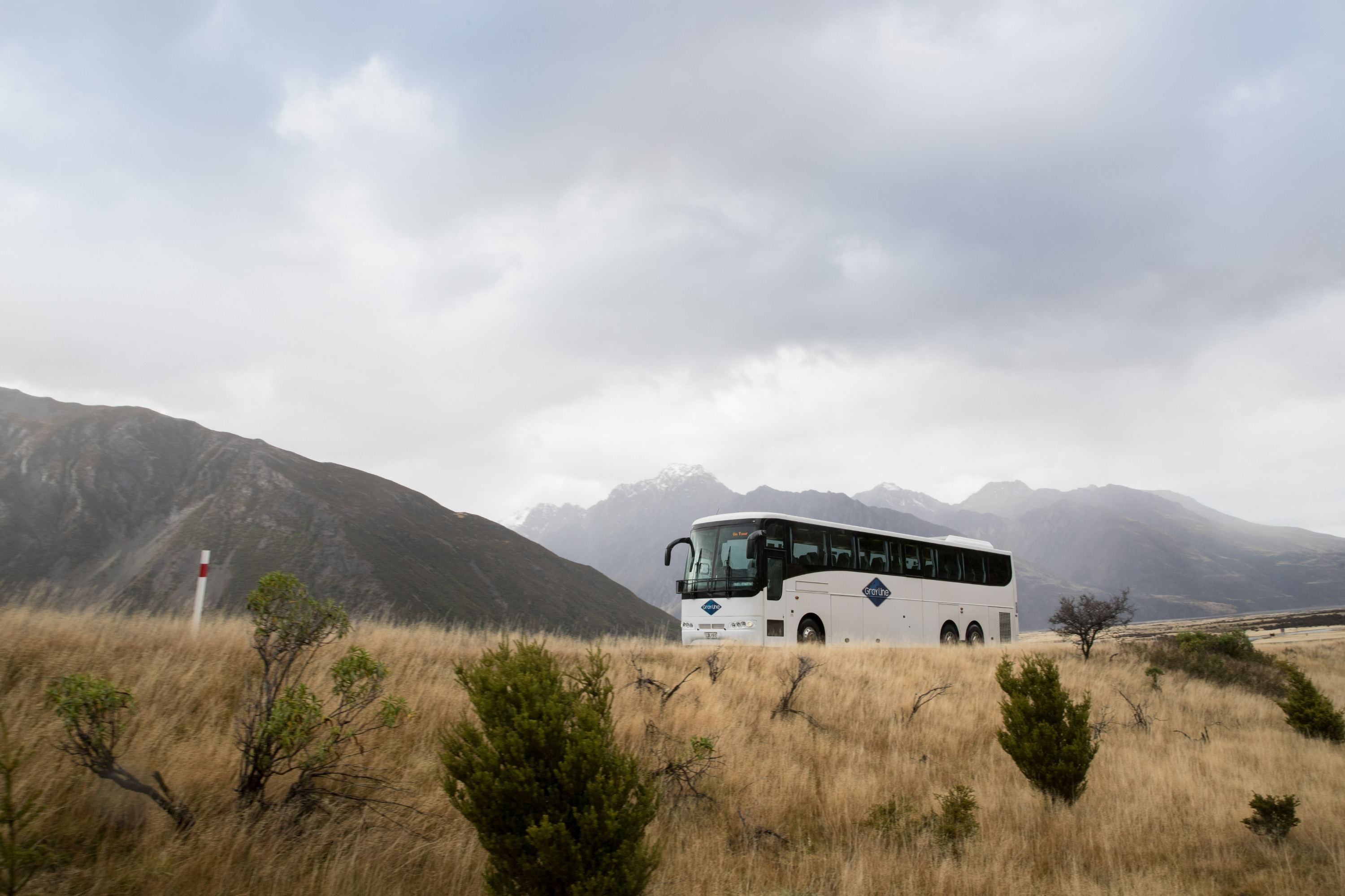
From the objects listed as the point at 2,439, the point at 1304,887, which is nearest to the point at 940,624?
the point at 1304,887

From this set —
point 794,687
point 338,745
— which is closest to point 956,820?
point 794,687

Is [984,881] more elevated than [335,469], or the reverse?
[335,469]

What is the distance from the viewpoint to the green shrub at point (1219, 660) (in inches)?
809

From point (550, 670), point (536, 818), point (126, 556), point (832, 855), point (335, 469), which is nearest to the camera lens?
point (536, 818)

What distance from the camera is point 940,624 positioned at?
80.8 feet

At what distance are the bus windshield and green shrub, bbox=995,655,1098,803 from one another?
9.11m

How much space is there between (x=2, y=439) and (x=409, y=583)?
8424 cm

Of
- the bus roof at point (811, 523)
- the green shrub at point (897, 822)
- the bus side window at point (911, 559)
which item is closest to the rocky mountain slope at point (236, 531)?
the bus roof at point (811, 523)

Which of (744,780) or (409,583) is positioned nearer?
(744,780)

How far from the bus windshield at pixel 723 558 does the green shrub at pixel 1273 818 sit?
11430 millimetres

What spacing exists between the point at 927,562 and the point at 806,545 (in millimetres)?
6768

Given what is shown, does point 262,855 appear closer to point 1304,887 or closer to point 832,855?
point 832,855

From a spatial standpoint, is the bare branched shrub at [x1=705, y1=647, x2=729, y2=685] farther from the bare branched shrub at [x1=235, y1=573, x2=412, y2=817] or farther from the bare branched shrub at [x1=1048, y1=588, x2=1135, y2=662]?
the bare branched shrub at [x1=1048, y1=588, x2=1135, y2=662]

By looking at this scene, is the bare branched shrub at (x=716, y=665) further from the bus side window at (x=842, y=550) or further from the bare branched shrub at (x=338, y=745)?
the bus side window at (x=842, y=550)
